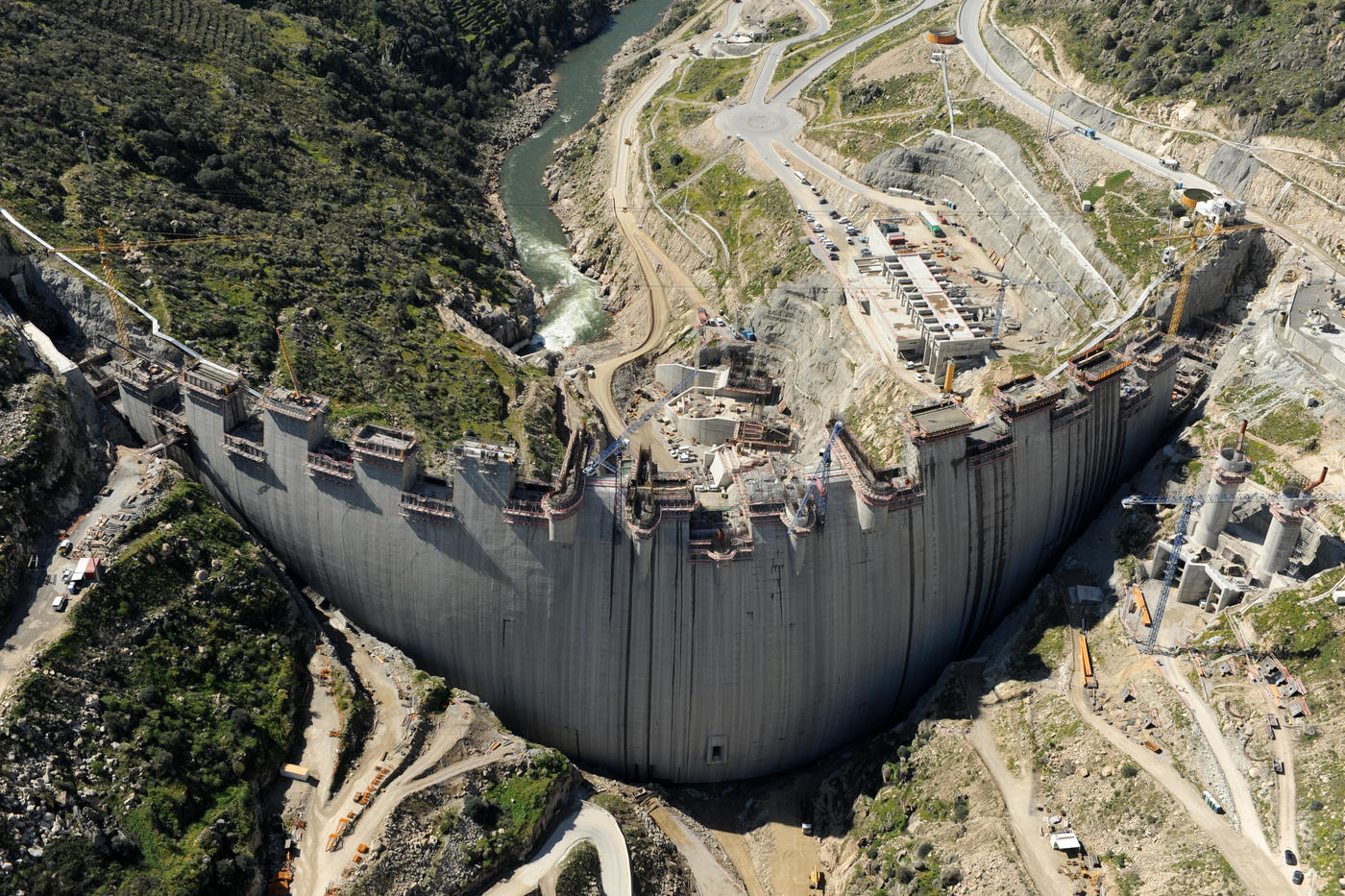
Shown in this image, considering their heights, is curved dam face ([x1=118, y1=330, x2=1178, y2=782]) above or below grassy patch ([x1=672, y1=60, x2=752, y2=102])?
below

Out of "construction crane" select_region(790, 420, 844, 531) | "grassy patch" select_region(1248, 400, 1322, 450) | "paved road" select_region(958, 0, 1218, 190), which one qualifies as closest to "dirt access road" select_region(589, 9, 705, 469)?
"construction crane" select_region(790, 420, 844, 531)

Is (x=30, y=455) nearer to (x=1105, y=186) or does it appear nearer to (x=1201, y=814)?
(x=1201, y=814)

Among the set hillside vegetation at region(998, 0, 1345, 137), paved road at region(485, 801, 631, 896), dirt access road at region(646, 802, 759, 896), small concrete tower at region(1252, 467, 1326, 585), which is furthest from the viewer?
hillside vegetation at region(998, 0, 1345, 137)

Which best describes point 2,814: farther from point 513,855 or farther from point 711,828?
point 711,828

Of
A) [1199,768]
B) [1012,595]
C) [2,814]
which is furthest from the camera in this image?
[1012,595]

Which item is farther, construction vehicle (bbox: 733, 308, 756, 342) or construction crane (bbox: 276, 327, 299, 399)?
construction vehicle (bbox: 733, 308, 756, 342)

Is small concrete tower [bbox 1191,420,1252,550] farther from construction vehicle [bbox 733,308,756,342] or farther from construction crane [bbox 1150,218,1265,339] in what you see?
construction vehicle [bbox 733,308,756,342]

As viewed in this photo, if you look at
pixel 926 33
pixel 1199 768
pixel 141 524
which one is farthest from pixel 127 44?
pixel 1199 768
